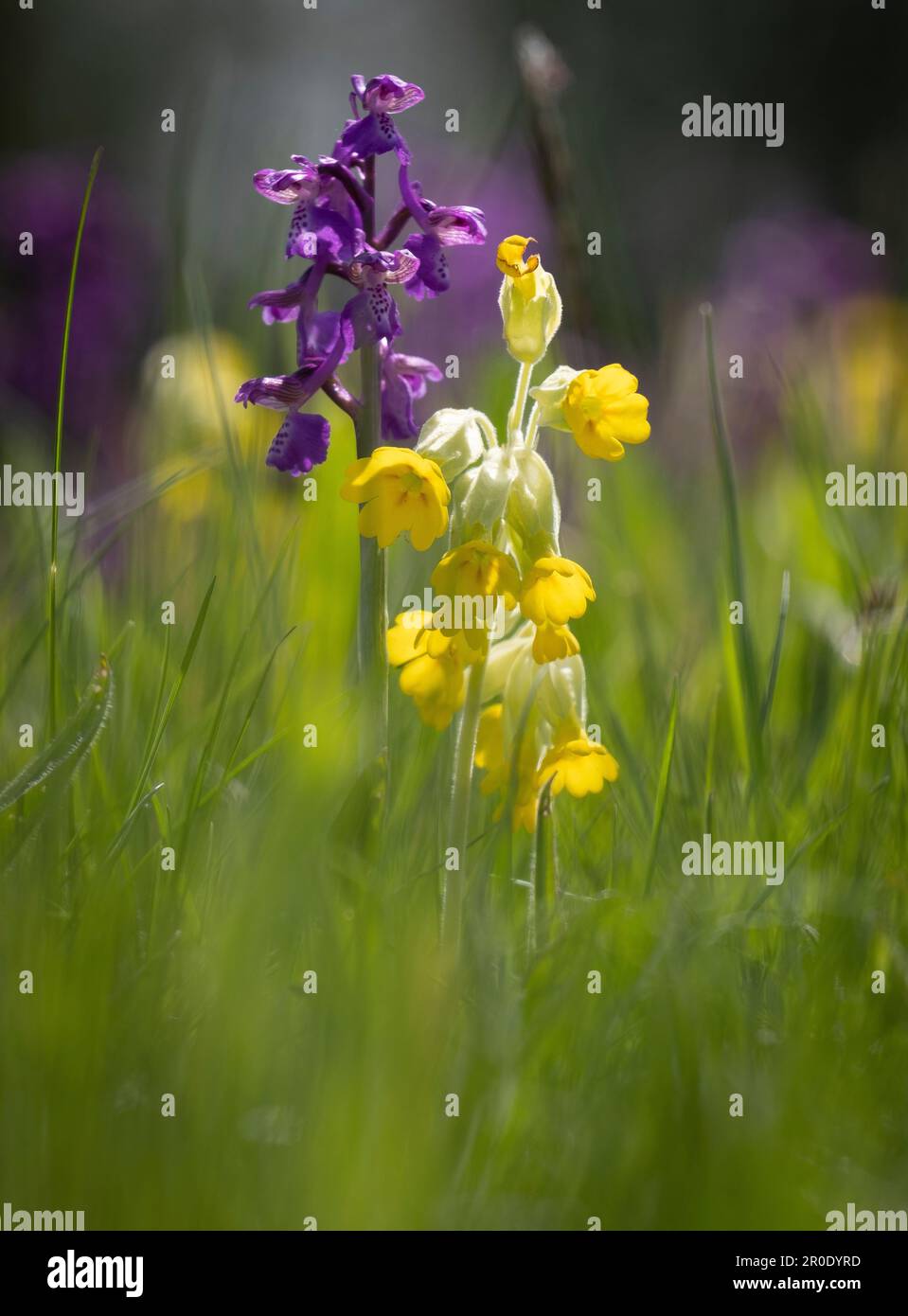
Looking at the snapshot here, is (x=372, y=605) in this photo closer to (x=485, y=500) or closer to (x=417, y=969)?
(x=485, y=500)

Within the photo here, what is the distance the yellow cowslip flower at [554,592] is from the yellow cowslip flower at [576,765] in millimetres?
178

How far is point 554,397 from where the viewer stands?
1383 millimetres

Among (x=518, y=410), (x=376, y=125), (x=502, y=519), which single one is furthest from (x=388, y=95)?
(x=502, y=519)

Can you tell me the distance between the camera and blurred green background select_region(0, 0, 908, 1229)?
3.50ft

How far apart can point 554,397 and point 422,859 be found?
20.5 inches

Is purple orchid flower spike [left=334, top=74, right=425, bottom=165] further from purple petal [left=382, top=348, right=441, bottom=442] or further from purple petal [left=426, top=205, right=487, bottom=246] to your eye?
purple petal [left=382, top=348, right=441, bottom=442]

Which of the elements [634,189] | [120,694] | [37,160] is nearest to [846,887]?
[120,694]

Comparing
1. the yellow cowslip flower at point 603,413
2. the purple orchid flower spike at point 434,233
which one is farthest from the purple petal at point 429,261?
the yellow cowslip flower at point 603,413

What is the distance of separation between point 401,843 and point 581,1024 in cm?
36

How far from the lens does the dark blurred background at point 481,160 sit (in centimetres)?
253

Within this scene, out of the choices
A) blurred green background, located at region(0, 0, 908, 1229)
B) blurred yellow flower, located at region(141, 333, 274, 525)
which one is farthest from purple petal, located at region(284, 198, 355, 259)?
blurred yellow flower, located at region(141, 333, 274, 525)

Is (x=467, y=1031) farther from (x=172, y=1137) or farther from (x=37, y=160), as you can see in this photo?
(x=37, y=160)

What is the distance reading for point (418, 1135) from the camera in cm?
106

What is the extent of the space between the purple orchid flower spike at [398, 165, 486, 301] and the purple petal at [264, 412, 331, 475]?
18cm
